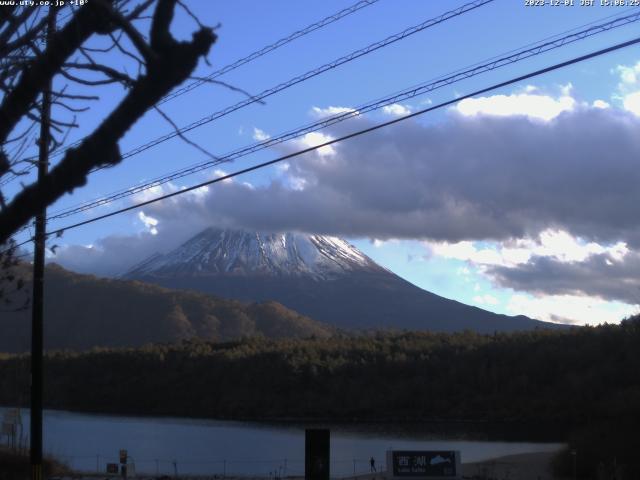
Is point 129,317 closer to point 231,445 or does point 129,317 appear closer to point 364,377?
point 364,377

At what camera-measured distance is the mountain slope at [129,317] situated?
4766 inches

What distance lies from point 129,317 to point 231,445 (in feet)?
270

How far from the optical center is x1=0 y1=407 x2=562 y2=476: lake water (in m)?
40.3

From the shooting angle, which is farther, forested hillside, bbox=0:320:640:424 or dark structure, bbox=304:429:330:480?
forested hillside, bbox=0:320:640:424

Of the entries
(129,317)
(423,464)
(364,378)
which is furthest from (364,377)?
(129,317)

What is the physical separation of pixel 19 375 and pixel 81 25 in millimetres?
76691

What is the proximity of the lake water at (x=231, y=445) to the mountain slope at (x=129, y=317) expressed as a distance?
57342 mm

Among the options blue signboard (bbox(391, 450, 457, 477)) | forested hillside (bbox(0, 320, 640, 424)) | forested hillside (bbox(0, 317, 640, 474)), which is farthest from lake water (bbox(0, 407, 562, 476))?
blue signboard (bbox(391, 450, 457, 477))

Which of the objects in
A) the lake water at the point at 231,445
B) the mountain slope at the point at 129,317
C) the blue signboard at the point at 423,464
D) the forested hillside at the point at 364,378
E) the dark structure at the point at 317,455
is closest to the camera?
the dark structure at the point at 317,455

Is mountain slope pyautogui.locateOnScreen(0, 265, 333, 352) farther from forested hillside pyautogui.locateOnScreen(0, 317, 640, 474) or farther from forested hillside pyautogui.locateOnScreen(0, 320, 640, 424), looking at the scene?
forested hillside pyautogui.locateOnScreen(0, 320, 640, 424)

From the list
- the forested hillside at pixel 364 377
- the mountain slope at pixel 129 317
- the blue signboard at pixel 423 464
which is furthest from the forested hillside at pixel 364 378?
the blue signboard at pixel 423 464

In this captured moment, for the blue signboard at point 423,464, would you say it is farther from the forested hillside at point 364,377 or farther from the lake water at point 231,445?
the forested hillside at point 364,377

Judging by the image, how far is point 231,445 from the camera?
48.5 metres

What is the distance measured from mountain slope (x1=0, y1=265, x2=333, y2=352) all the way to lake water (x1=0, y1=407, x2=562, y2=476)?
57342 millimetres
